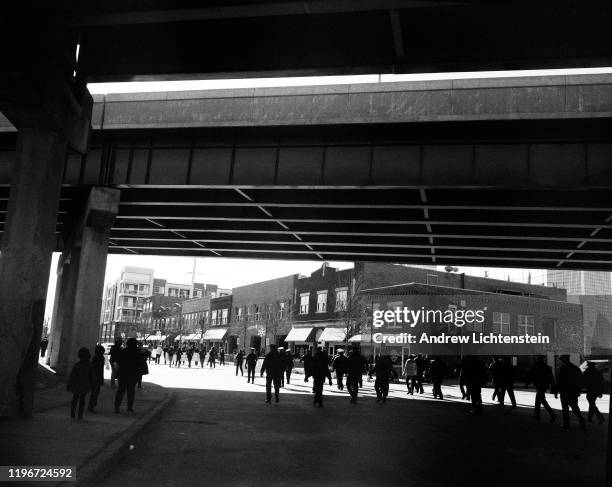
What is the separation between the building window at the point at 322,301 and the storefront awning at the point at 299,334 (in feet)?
6.57

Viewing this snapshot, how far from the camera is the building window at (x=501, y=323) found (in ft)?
168

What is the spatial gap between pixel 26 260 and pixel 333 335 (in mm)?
43570

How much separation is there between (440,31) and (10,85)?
7.91 meters

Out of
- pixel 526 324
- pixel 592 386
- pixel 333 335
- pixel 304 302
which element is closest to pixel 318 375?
pixel 592 386

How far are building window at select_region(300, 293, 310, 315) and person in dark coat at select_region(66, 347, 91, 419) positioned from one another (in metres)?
49.8

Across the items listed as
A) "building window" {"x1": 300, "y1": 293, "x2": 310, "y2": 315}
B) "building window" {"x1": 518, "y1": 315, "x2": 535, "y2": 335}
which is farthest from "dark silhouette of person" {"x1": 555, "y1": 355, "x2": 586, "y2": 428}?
"building window" {"x1": 300, "y1": 293, "x2": 310, "y2": 315}

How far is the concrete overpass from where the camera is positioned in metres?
17.4

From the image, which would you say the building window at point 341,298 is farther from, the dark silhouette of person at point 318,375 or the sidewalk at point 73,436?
the sidewalk at point 73,436

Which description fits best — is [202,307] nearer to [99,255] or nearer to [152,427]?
[99,255]

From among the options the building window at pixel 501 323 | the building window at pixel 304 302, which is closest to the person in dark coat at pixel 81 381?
the building window at pixel 501 323

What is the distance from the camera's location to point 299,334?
195 feet

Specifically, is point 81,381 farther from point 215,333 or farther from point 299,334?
point 215,333

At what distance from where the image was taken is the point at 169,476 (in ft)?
25.0

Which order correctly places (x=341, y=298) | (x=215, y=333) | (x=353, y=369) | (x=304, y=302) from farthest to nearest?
(x=215, y=333), (x=304, y=302), (x=341, y=298), (x=353, y=369)
